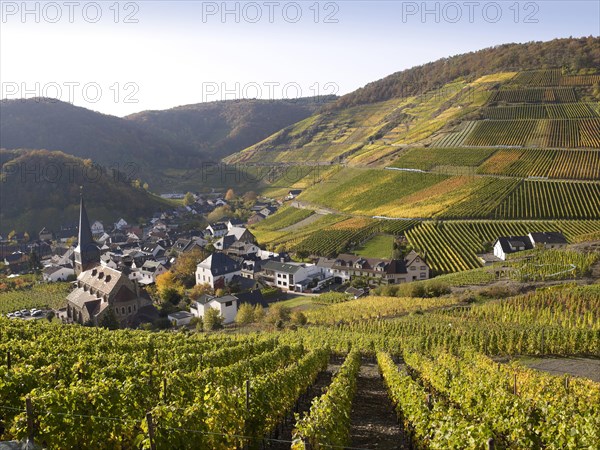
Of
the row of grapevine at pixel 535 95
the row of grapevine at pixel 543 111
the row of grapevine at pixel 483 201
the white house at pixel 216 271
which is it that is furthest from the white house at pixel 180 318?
the row of grapevine at pixel 535 95

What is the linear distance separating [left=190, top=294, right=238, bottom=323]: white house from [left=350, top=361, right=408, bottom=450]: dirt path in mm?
29206

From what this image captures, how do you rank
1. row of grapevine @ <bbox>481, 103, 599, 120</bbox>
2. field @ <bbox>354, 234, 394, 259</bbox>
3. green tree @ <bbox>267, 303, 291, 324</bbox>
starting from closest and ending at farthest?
green tree @ <bbox>267, 303, 291, 324</bbox>, field @ <bbox>354, 234, 394, 259</bbox>, row of grapevine @ <bbox>481, 103, 599, 120</bbox>

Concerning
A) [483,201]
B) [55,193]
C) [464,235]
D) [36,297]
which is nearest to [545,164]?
[483,201]

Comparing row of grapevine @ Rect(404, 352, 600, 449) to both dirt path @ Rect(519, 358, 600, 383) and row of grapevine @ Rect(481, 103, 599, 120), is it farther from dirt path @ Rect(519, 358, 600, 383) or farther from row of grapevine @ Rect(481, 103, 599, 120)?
row of grapevine @ Rect(481, 103, 599, 120)

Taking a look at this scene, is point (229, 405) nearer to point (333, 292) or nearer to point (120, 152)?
point (333, 292)

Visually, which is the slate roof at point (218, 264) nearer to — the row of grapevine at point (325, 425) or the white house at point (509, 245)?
the white house at point (509, 245)

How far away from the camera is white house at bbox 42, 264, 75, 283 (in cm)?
7081

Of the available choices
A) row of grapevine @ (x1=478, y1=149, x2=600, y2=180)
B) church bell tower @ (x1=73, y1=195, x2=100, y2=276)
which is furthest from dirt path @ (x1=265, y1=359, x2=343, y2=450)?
row of grapevine @ (x1=478, y1=149, x2=600, y2=180)

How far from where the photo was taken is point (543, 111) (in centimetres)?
10950

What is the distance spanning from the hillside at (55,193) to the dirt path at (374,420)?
334ft

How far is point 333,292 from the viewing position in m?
59.1

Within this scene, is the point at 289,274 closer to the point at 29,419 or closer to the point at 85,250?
the point at 85,250

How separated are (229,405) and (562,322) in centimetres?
3046

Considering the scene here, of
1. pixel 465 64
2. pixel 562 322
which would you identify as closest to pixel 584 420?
pixel 562 322
